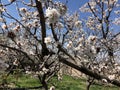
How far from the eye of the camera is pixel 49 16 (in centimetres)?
Result: 316

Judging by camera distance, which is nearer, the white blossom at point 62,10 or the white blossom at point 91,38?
the white blossom at point 62,10

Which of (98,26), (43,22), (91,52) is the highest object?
(98,26)

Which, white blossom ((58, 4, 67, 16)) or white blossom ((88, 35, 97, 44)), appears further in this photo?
white blossom ((88, 35, 97, 44))

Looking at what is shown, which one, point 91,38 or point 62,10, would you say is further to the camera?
point 91,38

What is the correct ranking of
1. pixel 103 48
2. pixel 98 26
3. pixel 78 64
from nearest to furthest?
pixel 78 64 → pixel 103 48 → pixel 98 26

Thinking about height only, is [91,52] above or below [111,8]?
below

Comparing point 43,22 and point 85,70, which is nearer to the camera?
point 85,70

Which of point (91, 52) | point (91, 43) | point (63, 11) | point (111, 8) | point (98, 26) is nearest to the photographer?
point (63, 11)

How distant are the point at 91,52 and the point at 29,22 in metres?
4.98

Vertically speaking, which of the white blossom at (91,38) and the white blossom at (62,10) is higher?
the white blossom at (62,10)

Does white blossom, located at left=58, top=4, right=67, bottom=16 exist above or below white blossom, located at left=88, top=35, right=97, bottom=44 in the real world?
above

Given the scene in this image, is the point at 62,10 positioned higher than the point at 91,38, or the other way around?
the point at 62,10

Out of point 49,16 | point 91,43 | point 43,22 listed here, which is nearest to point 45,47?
point 43,22

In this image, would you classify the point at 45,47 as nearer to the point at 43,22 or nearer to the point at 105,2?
the point at 43,22
